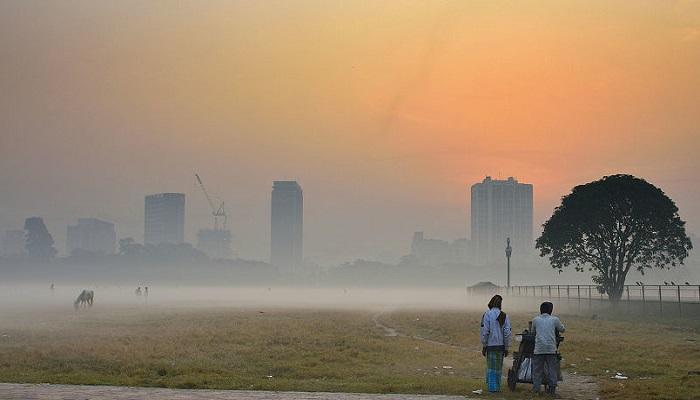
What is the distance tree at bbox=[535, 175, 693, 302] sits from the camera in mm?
82438

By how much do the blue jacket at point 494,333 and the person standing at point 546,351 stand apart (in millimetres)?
795

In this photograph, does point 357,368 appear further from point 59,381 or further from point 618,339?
point 618,339

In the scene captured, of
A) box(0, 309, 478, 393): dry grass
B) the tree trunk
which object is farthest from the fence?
box(0, 309, 478, 393): dry grass

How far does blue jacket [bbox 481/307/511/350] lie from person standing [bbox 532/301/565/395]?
0.79 metres

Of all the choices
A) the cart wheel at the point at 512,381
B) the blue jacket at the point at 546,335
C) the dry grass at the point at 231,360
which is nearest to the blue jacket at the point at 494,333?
the blue jacket at the point at 546,335

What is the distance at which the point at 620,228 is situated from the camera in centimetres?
8350

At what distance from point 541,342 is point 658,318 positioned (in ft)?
153

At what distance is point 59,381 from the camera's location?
904 inches

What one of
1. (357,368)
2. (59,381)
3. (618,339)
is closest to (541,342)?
(357,368)

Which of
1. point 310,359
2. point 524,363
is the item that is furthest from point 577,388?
point 310,359

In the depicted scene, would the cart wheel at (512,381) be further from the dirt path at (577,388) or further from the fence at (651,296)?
the fence at (651,296)

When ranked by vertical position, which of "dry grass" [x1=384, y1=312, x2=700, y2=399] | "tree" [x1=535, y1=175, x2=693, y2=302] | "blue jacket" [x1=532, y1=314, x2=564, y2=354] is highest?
"tree" [x1=535, y1=175, x2=693, y2=302]

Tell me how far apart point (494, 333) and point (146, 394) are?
9.25 metres

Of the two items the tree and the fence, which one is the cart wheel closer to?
the fence
